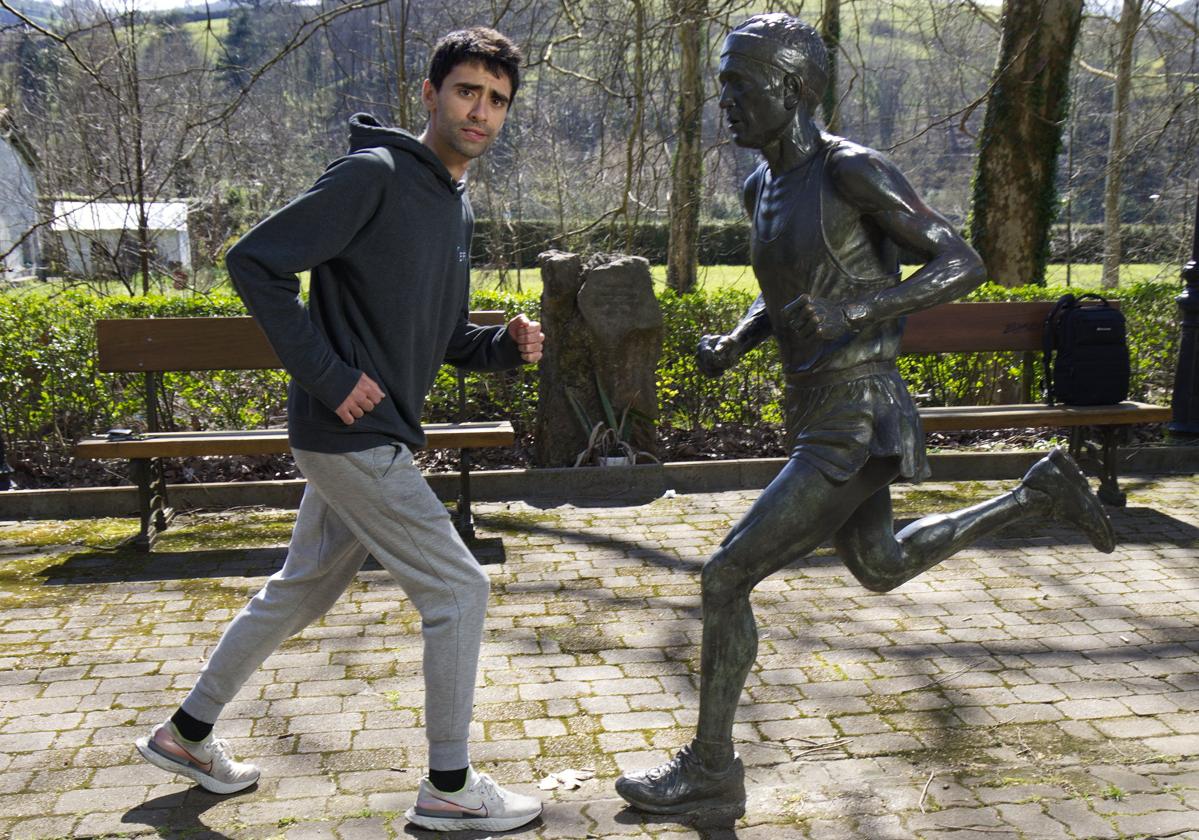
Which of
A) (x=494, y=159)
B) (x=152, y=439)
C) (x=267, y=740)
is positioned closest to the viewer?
(x=267, y=740)

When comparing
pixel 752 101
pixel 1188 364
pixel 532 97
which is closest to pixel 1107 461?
pixel 1188 364

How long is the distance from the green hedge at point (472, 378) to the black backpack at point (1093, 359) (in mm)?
1249

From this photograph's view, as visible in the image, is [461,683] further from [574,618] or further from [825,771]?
[574,618]

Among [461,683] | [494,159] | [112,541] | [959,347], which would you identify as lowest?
[112,541]

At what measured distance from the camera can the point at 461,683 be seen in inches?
129

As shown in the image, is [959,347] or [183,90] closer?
[959,347]

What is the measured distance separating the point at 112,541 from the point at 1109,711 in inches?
206

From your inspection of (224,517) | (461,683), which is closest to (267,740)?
(461,683)

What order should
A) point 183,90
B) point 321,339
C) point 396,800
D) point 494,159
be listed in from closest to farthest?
point 321,339, point 396,800, point 183,90, point 494,159

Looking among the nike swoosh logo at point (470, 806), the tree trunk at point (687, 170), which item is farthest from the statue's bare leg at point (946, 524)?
the tree trunk at point (687, 170)

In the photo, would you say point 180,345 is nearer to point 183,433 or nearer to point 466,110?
point 183,433

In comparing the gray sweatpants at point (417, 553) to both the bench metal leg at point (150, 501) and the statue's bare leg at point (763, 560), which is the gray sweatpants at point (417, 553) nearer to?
the statue's bare leg at point (763, 560)

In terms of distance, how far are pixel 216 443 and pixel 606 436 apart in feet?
8.64

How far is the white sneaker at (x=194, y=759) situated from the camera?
11.6 feet
